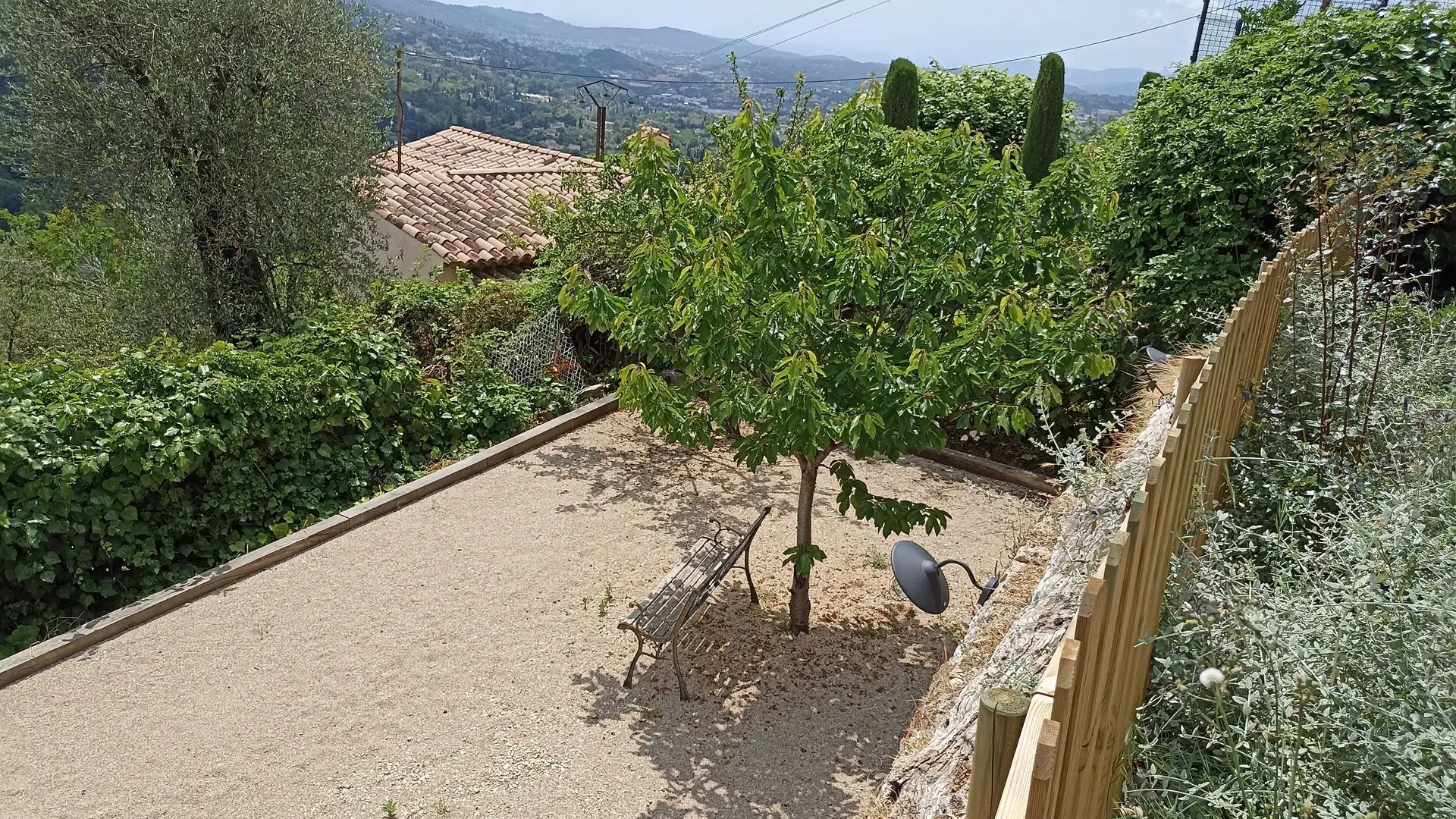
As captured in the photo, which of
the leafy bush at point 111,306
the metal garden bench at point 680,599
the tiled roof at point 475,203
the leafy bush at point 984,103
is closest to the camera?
the metal garden bench at point 680,599

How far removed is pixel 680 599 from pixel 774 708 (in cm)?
92

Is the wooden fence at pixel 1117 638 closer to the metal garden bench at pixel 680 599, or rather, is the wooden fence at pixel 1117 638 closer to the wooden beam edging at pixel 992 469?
the metal garden bench at pixel 680 599

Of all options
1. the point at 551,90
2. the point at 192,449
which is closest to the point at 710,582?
the point at 192,449

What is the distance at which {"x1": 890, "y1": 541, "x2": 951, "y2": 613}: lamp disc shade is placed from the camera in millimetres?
4422

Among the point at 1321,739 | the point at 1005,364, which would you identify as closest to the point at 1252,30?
the point at 1005,364

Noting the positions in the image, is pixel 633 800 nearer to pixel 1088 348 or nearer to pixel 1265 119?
pixel 1088 348

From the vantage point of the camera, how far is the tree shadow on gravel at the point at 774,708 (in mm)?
5129

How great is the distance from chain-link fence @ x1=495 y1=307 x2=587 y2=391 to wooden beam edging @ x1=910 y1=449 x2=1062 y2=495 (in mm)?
4155

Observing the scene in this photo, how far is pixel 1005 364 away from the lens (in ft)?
17.0

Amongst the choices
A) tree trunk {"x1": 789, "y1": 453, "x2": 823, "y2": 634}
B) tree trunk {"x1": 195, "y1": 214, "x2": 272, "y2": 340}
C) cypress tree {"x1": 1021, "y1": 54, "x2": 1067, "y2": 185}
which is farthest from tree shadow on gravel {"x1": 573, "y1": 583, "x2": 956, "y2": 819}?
cypress tree {"x1": 1021, "y1": 54, "x2": 1067, "y2": 185}

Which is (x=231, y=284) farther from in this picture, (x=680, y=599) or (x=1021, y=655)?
(x=1021, y=655)

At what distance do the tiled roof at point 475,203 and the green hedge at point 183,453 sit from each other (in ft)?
13.4

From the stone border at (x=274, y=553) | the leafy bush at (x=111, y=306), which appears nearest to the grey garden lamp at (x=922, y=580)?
the stone border at (x=274, y=553)

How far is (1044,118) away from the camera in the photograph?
49.4ft
